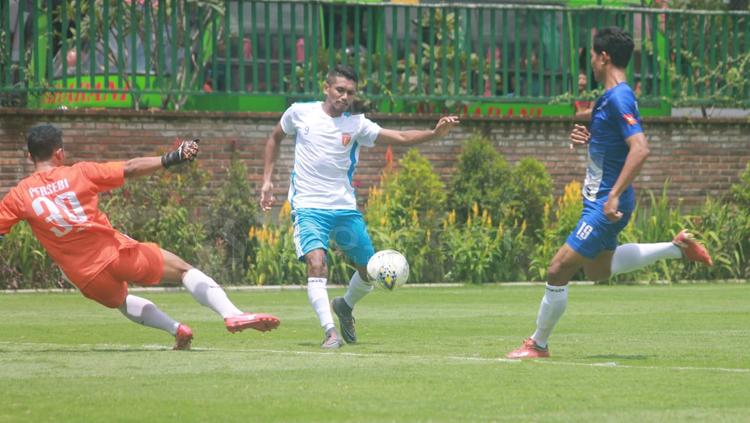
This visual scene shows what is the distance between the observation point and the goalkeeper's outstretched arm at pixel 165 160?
10203 millimetres

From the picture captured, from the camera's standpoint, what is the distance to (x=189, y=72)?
68.4 ft

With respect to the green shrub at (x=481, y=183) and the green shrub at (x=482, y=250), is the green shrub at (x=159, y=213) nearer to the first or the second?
the green shrub at (x=482, y=250)

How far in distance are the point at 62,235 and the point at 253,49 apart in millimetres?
10844

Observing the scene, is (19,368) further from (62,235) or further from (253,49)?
(253,49)

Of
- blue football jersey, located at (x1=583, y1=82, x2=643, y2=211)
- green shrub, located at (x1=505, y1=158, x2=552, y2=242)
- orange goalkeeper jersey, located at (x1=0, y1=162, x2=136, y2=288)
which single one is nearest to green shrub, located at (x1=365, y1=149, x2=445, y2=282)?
green shrub, located at (x1=505, y1=158, x2=552, y2=242)

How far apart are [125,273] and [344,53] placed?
11.1 metres

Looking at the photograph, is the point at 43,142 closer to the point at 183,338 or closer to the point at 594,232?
the point at 183,338

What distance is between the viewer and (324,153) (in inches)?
489

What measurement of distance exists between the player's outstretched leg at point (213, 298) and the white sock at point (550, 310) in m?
1.78

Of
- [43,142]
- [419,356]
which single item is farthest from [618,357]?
[43,142]

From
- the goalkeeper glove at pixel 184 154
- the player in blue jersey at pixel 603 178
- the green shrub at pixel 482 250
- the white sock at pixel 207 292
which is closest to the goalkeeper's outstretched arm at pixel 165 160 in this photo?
the goalkeeper glove at pixel 184 154

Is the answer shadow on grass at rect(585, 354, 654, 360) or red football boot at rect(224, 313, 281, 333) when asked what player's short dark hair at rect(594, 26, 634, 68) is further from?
red football boot at rect(224, 313, 281, 333)

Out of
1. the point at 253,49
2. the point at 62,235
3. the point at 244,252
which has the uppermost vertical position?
the point at 253,49

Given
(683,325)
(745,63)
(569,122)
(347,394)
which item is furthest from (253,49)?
(347,394)
